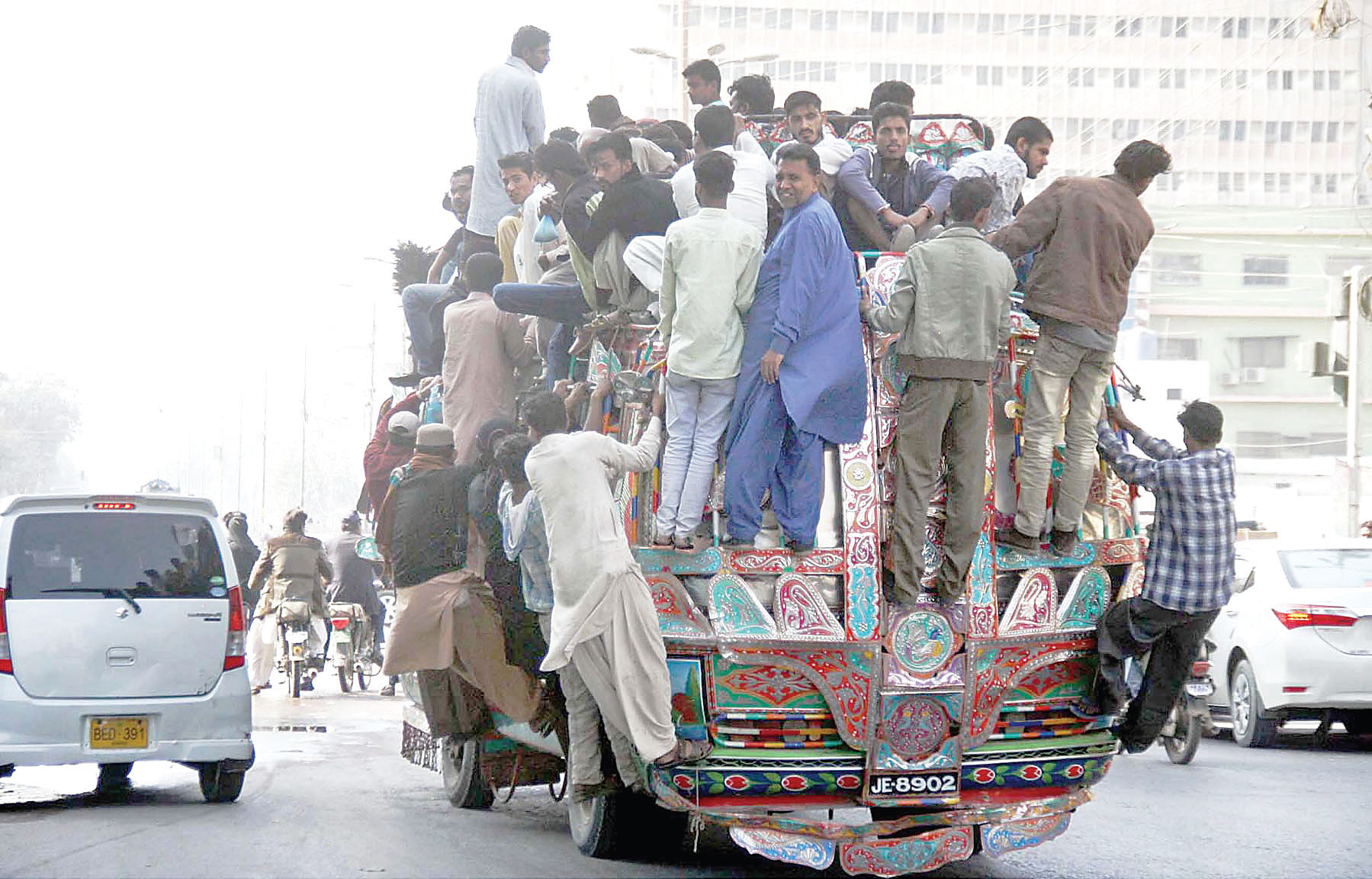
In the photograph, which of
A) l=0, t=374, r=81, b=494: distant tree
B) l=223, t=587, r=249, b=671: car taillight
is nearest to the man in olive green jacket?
l=223, t=587, r=249, b=671: car taillight

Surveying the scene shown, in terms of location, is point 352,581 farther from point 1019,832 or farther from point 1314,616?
point 1019,832

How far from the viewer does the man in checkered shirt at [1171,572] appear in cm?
795

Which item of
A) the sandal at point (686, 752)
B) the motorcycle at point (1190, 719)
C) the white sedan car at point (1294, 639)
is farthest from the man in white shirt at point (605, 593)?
the white sedan car at point (1294, 639)

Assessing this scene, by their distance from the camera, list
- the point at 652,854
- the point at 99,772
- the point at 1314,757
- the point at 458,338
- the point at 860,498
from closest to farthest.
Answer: the point at 860,498, the point at 652,854, the point at 458,338, the point at 99,772, the point at 1314,757

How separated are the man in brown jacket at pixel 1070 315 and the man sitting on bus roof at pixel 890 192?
2.41 ft

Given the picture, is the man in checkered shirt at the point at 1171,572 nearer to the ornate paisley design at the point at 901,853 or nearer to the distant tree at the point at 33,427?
the ornate paisley design at the point at 901,853

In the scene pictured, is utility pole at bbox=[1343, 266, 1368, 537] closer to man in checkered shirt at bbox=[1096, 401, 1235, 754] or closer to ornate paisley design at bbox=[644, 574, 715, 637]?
man in checkered shirt at bbox=[1096, 401, 1235, 754]

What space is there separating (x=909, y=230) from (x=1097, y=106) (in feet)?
259

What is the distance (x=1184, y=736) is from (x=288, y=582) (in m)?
10.5

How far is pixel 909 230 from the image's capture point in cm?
880

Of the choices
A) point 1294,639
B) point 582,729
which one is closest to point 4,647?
point 582,729

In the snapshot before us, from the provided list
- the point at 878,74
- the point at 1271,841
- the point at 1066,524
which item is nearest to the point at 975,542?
the point at 1066,524

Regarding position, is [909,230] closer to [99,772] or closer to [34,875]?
[34,875]

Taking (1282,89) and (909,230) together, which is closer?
(909,230)
